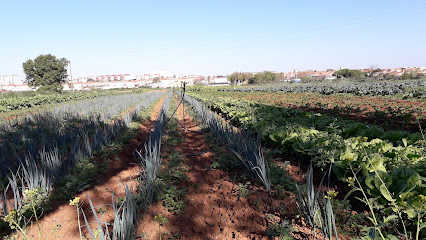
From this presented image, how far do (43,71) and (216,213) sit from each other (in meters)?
53.1

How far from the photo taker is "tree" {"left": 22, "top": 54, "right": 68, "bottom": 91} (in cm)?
4341

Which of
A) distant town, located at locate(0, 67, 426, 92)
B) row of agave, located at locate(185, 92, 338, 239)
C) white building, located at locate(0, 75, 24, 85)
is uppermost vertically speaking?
white building, located at locate(0, 75, 24, 85)

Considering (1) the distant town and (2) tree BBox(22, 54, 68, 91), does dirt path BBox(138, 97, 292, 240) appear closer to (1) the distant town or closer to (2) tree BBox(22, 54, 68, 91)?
(2) tree BBox(22, 54, 68, 91)

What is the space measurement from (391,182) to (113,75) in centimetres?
15978

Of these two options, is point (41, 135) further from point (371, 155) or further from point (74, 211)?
point (371, 155)

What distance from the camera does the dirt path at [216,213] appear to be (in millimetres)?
2113

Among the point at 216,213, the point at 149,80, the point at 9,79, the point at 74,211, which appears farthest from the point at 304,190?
the point at 9,79

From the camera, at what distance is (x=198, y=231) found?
2154 mm

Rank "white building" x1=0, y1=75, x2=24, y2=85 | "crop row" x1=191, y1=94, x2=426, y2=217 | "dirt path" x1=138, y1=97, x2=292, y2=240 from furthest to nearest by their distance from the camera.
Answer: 1. "white building" x1=0, y1=75, x2=24, y2=85
2. "dirt path" x1=138, y1=97, x2=292, y2=240
3. "crop row" x1=191, y1=94, x2=426, y2=217

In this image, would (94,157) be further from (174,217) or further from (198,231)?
(198,231)

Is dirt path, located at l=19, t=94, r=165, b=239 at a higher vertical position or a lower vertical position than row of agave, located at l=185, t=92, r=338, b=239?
lower

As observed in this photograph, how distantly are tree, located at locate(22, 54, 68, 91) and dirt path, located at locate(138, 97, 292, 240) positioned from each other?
162 ft

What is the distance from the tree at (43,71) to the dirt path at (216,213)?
49496 millimetres

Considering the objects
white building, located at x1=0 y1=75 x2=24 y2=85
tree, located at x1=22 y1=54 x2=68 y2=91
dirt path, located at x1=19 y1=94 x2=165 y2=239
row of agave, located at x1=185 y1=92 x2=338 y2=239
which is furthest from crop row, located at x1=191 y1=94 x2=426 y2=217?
white building, located at x1=0 y1=75 x2=24 y2=85
